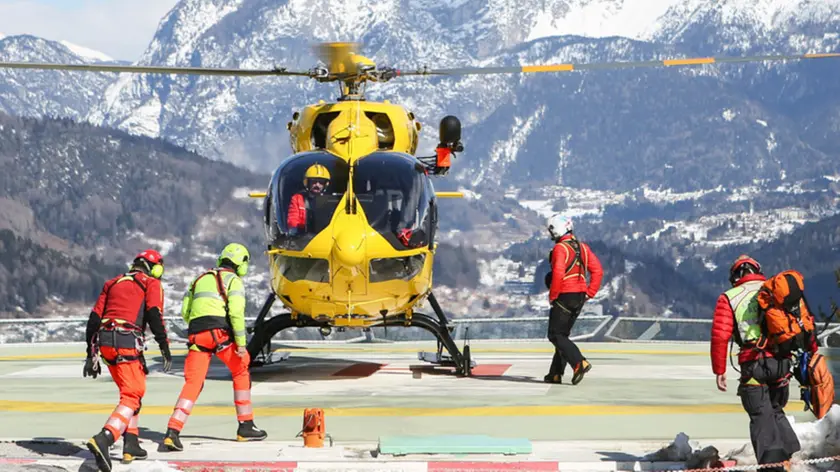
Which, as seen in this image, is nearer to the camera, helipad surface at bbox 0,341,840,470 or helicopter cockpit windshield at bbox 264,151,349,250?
helipad surface at bbox 0,341,840,470

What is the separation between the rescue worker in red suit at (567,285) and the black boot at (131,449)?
6846 millimetres

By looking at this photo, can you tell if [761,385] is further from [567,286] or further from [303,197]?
[303,197]

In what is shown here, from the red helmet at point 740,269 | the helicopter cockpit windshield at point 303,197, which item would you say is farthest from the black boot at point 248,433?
the helicopter cockpit windshield at point 303,197

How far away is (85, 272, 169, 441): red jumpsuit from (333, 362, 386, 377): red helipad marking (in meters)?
7.30

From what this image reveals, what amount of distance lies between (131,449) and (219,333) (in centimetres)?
141

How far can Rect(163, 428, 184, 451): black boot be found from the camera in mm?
11586

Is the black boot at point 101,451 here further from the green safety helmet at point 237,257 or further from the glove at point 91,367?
the green safety helmet at point 237,257

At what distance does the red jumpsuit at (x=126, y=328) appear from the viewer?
11625mm

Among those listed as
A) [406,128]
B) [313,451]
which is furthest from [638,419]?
[406,128]

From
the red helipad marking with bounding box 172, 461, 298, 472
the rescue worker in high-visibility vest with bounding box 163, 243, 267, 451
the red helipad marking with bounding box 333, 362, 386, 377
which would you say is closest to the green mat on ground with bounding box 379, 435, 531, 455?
the red helipad marking with bounding box 172, 461, 298, 472

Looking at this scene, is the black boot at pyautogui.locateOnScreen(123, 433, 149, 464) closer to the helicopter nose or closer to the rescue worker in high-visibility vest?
the rescue worker in high-visibility vest

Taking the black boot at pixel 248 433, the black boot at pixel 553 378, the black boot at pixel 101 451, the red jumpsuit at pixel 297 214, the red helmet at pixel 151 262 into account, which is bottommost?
the black boot at pixel 101 451

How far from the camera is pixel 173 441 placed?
11617mm

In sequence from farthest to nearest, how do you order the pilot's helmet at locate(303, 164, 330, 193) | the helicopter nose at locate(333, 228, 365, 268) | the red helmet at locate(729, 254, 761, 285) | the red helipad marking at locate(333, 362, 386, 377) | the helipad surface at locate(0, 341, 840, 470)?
the red helipad marking at locate(333, 362, 386, 377) < the pilot's helmet at locate(303, 164, 330, 193) < the helicopter nose at locate(333, 228, 365, 268) < the helipad surface at locate(0, 341, 840, 470) < the red helmet at locate(729, 254, 761, 285)
